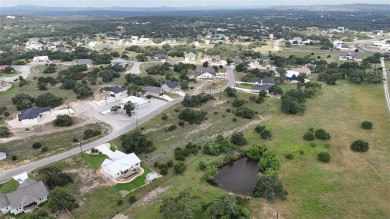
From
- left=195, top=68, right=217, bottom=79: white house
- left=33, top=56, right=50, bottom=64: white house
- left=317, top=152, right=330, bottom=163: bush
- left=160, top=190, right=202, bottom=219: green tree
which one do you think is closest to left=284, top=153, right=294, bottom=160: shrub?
left=317, top=152, right=330, bottom=163: bush

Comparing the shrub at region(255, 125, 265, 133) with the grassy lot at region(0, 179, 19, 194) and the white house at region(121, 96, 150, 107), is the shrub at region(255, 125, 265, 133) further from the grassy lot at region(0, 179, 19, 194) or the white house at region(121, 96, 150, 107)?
the grassy lot at region(0, 179, 19, 194)

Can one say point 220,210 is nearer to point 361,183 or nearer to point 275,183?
point 275,183

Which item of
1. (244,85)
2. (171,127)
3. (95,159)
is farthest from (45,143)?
(244,85)

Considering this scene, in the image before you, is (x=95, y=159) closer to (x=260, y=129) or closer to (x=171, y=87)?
(x=260, y=129)

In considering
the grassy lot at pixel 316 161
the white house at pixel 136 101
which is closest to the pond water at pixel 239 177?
the grassy lot at pixel 316 161

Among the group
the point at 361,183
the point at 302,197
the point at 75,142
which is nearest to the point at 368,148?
the point at 361,183

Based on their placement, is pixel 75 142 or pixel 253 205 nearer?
pixel 253 205

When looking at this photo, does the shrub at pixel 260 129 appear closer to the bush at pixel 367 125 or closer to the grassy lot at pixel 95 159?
the bush at pixel 367 125
